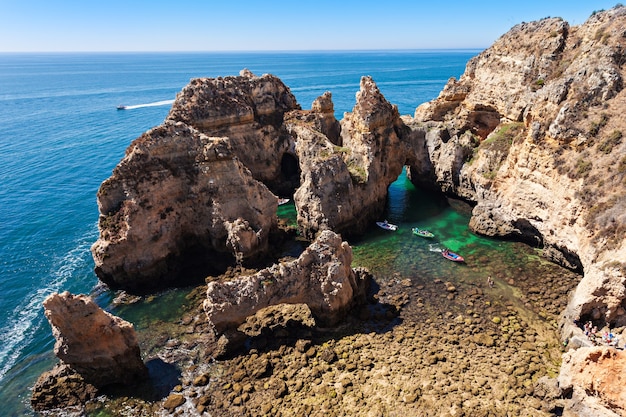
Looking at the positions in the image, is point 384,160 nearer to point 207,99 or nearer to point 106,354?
point 207,99

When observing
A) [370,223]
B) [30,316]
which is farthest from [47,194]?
[370,223]

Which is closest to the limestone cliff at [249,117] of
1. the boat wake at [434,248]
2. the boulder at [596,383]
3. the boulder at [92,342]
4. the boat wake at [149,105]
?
the boat wake at [434,248]

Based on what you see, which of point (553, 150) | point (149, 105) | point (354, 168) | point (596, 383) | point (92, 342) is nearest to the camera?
point (596, 383)

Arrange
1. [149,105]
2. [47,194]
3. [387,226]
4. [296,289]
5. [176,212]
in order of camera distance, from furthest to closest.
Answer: [149,105] → [47,194] → [387,226] → [176,212] → [296,289]

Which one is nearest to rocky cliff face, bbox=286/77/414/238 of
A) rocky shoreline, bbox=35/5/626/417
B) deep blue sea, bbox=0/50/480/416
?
rocky shoreline, bbox=35/5/626/417

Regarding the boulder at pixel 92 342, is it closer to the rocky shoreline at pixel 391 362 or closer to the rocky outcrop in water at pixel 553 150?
the rocky shoreline at pixel 391 362

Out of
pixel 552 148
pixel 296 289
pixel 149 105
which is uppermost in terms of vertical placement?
pixel 149 105

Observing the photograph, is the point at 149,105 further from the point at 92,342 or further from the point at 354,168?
the point at 92,342

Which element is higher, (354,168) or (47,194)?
(354,168)
